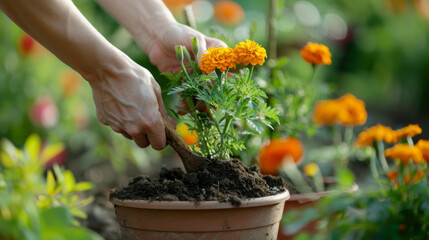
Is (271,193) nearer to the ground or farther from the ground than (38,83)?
nearer to the ground

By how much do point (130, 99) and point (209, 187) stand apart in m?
0.37

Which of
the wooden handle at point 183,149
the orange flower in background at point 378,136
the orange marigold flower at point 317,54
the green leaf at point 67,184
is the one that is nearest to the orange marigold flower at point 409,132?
the orange flower in background at point 378,136

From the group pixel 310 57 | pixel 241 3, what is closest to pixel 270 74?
pixel 310 57

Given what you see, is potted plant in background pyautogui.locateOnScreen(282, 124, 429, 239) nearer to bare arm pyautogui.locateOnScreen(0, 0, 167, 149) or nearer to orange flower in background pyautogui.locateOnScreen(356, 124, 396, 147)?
orange flower in background pyautogui.locateOnScreen(356, 124, 396, 147)

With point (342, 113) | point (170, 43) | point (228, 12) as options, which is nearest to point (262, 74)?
point (342, 113)

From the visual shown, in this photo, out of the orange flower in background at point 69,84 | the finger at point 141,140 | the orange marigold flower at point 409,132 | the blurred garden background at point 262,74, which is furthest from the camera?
the orange flower in background at point 69,84

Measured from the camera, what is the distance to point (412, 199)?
1367mm

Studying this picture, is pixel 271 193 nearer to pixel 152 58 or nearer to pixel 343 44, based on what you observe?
pixel 152 58

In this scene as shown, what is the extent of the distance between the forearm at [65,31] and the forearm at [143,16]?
411 mm

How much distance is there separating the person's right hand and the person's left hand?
263 mm

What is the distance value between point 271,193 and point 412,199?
1.39ft

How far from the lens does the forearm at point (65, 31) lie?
1404 mm

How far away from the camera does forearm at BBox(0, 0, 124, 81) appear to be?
4.61 feet

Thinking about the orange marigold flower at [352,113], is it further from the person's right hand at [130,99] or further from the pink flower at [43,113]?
the pink flower at [43,113]
